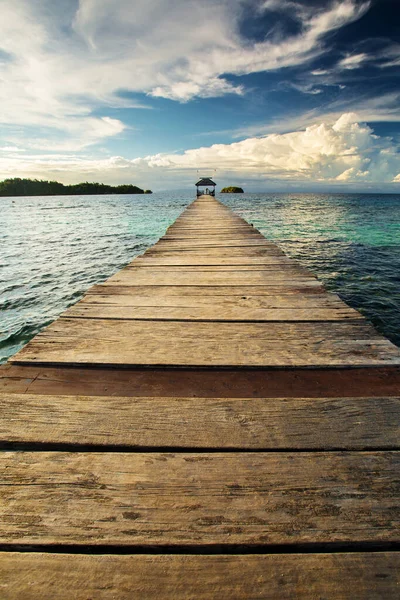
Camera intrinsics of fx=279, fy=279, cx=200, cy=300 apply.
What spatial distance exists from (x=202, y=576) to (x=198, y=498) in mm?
216

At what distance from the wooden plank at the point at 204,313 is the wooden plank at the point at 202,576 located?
66.2 inches

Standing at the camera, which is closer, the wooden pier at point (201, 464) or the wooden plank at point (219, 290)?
the wooden pier at point (201, 464)

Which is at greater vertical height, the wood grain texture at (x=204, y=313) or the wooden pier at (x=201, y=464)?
the wood grain texture at (x=204, y=313)

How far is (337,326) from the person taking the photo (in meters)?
2.22

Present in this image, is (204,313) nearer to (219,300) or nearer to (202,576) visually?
(219,300)

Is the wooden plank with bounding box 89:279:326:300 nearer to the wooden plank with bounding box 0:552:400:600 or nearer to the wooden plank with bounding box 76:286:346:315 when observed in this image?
the wooden plank with bounding box 76:286:346:315

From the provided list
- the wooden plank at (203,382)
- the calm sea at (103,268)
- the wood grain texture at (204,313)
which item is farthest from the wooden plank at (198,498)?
the calm sea at (103,268)

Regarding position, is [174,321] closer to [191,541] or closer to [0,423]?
[0,423]

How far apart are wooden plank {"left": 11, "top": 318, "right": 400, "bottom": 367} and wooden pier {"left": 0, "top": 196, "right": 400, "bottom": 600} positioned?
0.01 m

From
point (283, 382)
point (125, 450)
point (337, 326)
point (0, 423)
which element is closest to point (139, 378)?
point (125, 450)

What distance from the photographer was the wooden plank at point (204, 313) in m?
2.42

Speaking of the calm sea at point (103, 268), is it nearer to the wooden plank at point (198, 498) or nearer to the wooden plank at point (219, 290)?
the wooden plank at point (219, 290)

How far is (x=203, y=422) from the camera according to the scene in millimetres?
1338

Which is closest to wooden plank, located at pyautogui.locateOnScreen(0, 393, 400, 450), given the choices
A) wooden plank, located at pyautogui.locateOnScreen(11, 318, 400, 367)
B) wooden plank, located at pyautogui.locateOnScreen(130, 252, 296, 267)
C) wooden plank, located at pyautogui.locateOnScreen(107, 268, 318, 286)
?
wooden plank, located at pyautogui.locateOnScreen(11, 318, 400, 367)
